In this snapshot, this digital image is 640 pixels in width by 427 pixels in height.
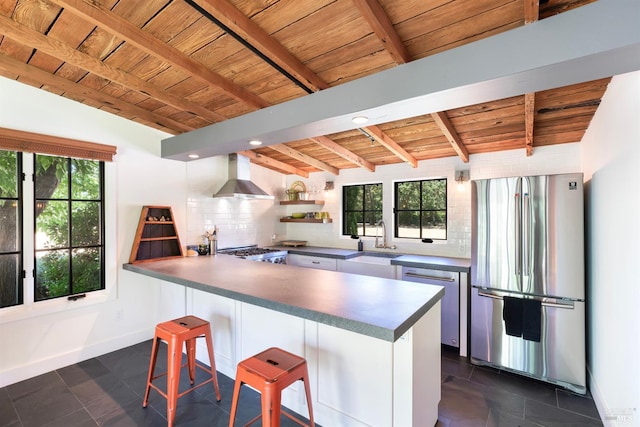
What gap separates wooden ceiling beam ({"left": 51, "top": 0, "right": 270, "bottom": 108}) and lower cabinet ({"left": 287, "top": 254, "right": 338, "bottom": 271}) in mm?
2370

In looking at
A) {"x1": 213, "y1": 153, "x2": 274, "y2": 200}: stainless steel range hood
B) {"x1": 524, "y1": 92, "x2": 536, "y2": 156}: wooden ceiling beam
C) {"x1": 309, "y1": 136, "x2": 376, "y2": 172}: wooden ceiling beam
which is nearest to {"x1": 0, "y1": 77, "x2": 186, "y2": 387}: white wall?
{"x1": 213, "y1": 153, "x2": 274, "y2": 200}: stainless steel range hood

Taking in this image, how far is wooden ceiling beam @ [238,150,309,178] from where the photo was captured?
14.6ft

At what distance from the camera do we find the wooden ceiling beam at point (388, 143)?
302 centimetres

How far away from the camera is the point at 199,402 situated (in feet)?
7.67

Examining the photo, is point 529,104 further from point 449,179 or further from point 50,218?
point 50,218

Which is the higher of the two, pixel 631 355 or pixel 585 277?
pixel 585 277

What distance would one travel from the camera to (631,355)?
5.38 feet

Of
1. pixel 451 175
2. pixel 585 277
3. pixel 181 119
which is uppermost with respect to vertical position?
pixel 181 119

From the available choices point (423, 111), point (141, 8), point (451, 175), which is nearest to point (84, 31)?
point (141, 8)

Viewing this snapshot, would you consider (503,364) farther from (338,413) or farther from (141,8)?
(141,8)

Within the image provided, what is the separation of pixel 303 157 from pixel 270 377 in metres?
3.14

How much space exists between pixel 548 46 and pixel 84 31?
Answer: 2.80 m

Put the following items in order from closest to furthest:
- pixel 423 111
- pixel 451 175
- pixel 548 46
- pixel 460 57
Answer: pixel 548 46
pixel 460 57
pixel 423 111
pixel 451 175

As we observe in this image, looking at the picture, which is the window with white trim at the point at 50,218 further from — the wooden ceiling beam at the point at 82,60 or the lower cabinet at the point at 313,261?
the lower cabinet at the point at 313,261
